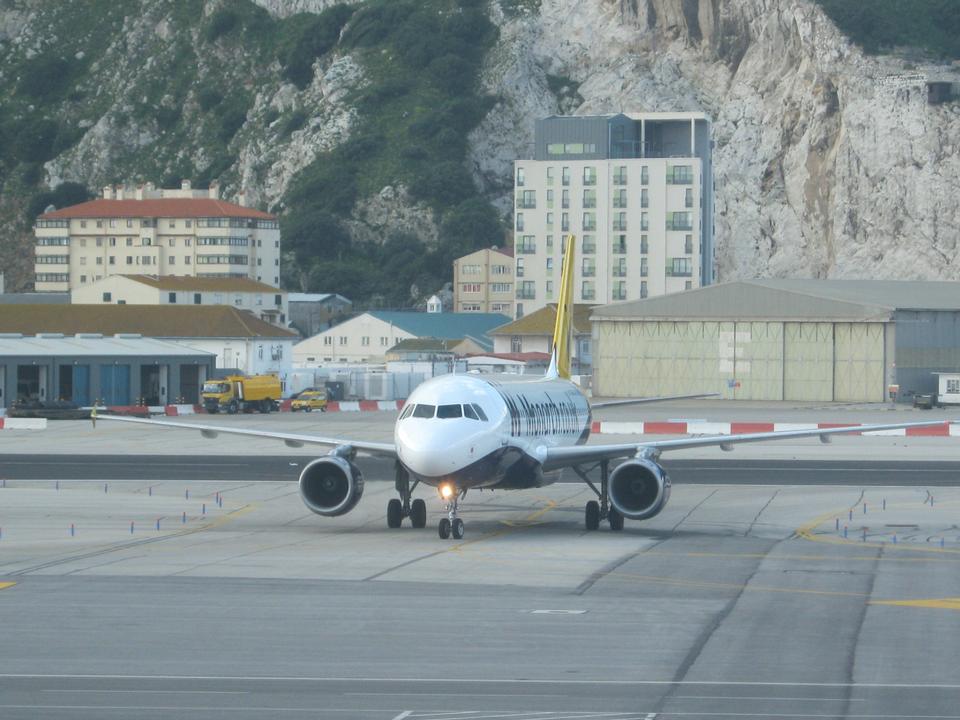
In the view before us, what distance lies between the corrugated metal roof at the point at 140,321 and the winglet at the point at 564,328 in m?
81.0

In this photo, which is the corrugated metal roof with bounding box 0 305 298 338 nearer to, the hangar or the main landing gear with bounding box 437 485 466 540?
the hangar

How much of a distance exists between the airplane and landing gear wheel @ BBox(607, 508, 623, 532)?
29 mm

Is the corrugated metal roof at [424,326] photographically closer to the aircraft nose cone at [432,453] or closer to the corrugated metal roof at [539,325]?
the corrugated metal roof at [539,325]

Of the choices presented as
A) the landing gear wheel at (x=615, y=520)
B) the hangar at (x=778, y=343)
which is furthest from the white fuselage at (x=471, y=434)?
the hangar at (x=778, y=343)

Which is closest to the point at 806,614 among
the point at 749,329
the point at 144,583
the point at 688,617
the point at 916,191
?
the point at 688,617

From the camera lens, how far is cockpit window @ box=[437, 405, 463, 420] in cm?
4278

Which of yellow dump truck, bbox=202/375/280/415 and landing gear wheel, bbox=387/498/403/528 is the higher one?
yellow dump truck, bbox=202/375/280/415

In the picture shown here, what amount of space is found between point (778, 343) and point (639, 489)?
92.1 metres

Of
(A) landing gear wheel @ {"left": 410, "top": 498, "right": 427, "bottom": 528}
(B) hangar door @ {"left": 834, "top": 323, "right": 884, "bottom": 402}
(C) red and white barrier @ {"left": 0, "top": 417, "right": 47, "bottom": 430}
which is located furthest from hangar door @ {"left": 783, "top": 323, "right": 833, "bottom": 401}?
(A) landing gear wheel @ {"left": 410, "top": 498, "right": 427, "bottom": 528}

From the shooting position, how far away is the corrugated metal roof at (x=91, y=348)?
115625 millimetres

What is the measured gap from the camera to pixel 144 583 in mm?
35562

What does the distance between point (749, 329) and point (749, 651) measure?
110m

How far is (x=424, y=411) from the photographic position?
141 ft

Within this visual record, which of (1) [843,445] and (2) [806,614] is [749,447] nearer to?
(1) [843,445]
